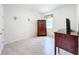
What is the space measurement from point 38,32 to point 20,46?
339 mm

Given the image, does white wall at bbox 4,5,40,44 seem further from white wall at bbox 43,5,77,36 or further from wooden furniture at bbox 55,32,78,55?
wooden furniture at bbox 55,32,78,55

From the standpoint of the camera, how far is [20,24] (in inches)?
58.3

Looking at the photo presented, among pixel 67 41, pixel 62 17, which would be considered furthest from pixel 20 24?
pixel 67 41

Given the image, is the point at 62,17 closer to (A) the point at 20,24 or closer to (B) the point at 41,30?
(B) the point at 41,30

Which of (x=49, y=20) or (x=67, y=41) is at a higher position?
(x=49, y=20)

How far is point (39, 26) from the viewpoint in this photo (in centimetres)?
159

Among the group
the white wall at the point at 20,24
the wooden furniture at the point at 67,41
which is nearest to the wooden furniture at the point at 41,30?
the white wall at the point at 20,24

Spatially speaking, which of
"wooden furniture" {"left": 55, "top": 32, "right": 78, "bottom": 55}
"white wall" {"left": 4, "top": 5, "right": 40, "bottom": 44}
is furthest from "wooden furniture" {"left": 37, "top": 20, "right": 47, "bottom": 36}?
"wooden furniture" {"left": 55, "top": 32, "right": 78, "bottom": 55}

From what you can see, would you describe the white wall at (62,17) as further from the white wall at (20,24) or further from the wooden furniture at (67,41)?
the white wall at (20,24)

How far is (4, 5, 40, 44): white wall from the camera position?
140 centimetres
